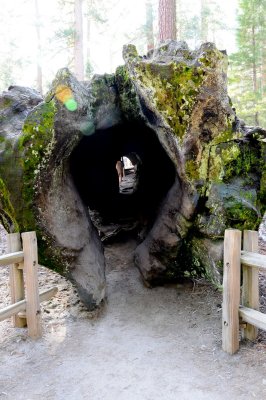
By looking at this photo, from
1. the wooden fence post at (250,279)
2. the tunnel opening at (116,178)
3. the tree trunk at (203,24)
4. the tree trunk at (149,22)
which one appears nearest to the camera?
the wooden fence post at (250,279)

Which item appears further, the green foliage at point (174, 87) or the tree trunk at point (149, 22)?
the tree trunk at point (149, 22)

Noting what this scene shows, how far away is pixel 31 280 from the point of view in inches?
190

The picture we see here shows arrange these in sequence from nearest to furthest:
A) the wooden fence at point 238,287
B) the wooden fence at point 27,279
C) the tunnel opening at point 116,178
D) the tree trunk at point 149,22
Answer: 1. the wooden fence at point 238,287
2. the wooden fence at point 27,279
3. the tunnel opening at point 116,178
4. the tree trunk at point 149,22

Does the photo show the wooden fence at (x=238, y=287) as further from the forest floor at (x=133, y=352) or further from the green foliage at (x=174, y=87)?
the green foliage at (x=174, y=87)

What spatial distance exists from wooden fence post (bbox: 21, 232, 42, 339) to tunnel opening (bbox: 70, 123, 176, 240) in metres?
2.07

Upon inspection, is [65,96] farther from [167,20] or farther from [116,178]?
[167,20]

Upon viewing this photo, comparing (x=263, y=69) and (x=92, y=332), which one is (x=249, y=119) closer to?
(x=263, y=69)

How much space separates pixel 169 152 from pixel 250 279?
2.24 meters

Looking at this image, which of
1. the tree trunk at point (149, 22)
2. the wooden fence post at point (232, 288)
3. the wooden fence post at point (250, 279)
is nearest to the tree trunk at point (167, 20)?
the tree trunk at point (149, 22)

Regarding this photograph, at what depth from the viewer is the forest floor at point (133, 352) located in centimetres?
388

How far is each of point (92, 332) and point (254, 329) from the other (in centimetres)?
234

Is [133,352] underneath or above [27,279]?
underneath

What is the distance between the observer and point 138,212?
8.52m

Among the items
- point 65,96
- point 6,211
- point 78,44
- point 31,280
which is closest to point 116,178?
point 6,211
